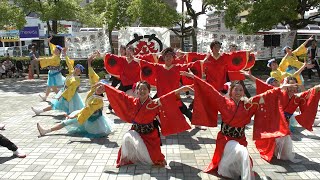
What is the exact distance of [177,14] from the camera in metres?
16.0

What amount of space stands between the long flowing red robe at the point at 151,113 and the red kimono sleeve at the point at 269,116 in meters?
0.98

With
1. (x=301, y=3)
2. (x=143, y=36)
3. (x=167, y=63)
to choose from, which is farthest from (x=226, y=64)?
(x=301, y=3)

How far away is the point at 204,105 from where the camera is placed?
14.6ft

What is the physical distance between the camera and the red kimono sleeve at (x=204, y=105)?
172 inches

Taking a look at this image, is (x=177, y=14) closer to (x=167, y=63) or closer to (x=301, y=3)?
(x=301, y=3)

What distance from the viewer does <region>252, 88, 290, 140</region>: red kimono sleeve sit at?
439 cm

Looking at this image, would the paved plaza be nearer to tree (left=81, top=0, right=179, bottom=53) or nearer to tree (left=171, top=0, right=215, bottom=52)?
tree (left=81, top=0, right=179, bottom=53)

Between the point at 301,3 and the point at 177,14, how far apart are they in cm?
572

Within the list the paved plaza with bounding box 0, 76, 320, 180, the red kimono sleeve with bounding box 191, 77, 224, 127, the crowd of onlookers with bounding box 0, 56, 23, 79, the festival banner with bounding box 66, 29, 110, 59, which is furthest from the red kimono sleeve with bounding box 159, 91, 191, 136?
the crowd of onlookers with bounding box 0, 56, 23, 79

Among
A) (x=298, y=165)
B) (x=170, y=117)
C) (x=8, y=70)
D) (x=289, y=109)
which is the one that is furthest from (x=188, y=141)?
(x=8, y=70)

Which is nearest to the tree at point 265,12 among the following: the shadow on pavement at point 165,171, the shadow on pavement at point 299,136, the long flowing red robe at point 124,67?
the shadow on pavement at point 299,136

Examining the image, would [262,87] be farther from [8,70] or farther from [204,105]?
[8,70]

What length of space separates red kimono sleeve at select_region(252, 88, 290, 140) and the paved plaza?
555 mm

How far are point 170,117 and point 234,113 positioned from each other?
0.95m
